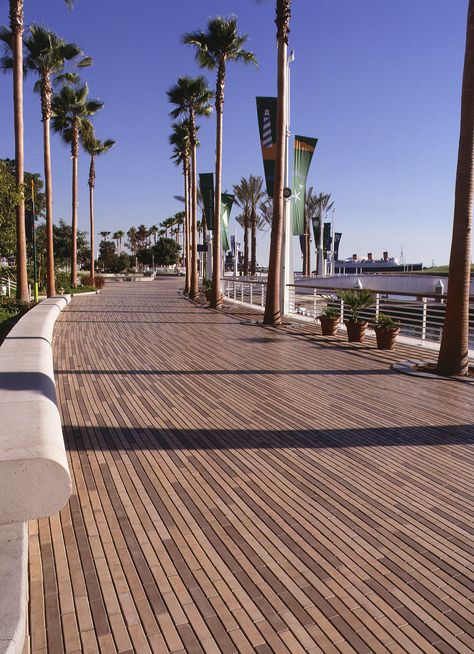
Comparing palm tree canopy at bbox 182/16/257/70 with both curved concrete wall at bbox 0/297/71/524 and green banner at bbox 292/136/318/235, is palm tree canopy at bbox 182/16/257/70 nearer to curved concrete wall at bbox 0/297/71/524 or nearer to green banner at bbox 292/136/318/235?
green banner at bbox 292/136/318/235

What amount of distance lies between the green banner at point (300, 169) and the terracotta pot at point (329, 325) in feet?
17.3

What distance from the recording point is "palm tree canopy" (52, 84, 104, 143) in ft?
104

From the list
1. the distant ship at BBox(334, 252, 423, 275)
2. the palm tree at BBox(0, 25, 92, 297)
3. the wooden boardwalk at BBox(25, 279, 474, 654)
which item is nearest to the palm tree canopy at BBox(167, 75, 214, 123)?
the palm tree at BBox(0, 25, 92, 297)

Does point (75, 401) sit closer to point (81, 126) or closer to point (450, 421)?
point (450, 421)

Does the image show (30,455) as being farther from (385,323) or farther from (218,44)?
(218,44)

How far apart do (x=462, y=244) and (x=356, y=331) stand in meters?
4.25

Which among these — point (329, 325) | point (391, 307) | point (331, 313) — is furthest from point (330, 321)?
point (391, 307)

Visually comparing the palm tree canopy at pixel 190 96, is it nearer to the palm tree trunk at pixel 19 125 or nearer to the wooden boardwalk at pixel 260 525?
the palm tree trunk at pixel 19 125

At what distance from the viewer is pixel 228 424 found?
639 cm

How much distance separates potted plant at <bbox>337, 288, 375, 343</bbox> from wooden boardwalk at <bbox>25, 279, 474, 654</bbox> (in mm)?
4640

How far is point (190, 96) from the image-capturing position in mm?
27625

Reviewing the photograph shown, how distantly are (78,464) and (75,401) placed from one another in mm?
2373

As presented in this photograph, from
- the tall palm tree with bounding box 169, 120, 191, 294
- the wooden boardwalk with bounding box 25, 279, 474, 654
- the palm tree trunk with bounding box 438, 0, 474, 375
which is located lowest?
the wooden boardwalk with bounding box 25, 279, 474, 654

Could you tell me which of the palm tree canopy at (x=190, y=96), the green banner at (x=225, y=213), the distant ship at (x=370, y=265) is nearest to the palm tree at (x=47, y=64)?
the palm tree canopy at (x=190, y=96)
